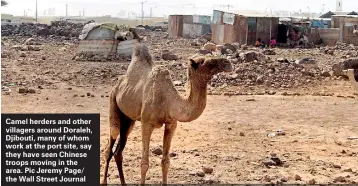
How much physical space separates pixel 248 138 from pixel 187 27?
36.1 meters

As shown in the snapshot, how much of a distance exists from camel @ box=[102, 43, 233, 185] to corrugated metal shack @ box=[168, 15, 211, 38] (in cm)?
3837

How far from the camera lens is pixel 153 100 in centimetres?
691

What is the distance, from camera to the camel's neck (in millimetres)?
6445

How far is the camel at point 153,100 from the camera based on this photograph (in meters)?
6.45

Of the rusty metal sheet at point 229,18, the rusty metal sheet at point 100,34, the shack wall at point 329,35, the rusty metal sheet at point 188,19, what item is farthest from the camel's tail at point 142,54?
the rusty metal sheet at point 188,19

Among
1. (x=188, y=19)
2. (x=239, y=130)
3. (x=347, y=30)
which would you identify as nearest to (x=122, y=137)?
(x=239, y=130)

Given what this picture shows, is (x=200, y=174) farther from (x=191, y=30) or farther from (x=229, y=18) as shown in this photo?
(x=191, y=30)

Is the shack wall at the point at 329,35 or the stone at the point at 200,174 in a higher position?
the shack wall at the point at 329,35

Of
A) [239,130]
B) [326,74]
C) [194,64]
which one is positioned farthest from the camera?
[326,74]

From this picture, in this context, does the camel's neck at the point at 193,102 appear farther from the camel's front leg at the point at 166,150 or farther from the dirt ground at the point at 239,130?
the dirt ground at the point at 239,130

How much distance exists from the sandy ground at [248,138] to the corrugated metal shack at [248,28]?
707 inches

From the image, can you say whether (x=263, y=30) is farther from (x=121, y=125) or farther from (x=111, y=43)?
(x=121, y=125)

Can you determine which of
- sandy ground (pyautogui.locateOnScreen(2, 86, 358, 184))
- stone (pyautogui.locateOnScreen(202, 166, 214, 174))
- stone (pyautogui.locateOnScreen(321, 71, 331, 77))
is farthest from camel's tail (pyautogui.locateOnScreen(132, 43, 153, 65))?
stone (pyautogui.locateOnScreen(321, 71, 331, 77))

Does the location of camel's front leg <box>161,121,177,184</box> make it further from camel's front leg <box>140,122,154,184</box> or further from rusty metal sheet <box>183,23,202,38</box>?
rusty metal sheet <box>183,23,202,38</box>
